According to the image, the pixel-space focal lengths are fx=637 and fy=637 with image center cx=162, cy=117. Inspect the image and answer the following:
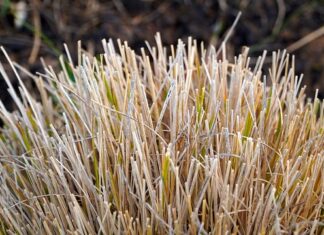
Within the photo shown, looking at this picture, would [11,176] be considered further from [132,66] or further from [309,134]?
[309,134]

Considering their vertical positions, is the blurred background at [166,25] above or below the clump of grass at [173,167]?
above

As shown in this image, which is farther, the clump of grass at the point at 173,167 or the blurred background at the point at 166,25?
the blurred background at the point at 166,25

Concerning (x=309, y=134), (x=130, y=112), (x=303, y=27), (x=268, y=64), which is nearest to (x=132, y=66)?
(x=130, y=112)

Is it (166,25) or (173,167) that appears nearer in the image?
(173,167)

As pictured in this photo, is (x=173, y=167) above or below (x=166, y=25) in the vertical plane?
below
